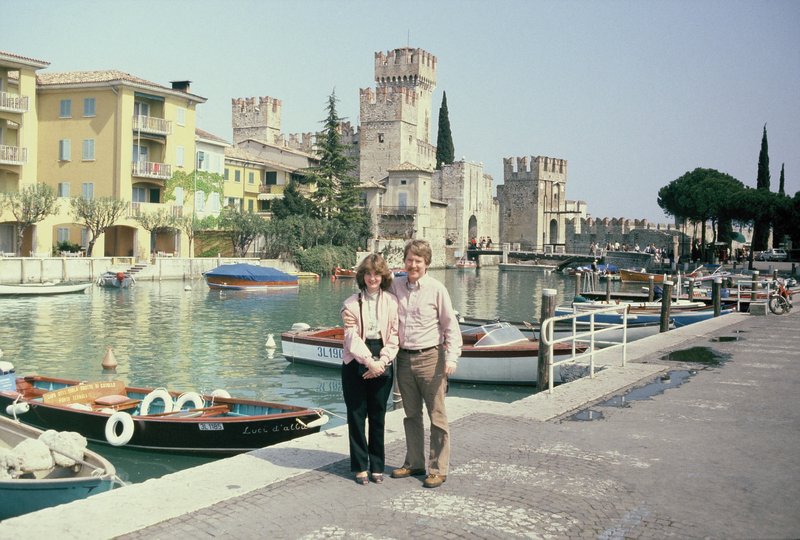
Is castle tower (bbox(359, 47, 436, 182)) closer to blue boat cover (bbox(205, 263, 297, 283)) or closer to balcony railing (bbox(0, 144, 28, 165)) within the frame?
blue boat cover (bbox(205, 263, 297, 283))

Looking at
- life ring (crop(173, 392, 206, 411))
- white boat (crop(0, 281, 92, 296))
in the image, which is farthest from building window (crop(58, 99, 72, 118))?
life ring (crop(173, 392, 206, 411))

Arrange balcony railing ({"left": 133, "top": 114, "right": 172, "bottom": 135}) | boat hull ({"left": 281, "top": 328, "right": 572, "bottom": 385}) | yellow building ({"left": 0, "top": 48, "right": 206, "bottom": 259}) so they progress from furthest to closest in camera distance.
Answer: balcony railing ({"left": 133, "top": 114, "right": 172, "bottom": 135})
yellow building ({"left": 0, "top": 48, "right": 206, "bottom": 259})
boat hull ({"left": 281, "top": 328, "right": 572, "bottom": 385})

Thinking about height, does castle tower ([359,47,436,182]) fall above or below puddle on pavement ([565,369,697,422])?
above

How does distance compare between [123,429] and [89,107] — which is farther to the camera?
[89,107]

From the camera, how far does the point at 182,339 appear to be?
2525cm

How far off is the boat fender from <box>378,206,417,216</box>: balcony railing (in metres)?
64.8

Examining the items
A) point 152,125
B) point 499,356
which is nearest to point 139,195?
point 152,125

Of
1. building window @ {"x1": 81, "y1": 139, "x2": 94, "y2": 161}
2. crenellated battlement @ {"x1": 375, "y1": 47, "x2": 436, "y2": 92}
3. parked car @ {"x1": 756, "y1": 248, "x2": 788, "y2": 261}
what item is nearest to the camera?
building window @ {"x1": 81, "y1": 139, "x2": 94, "y2": 161}

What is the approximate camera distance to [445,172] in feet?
285

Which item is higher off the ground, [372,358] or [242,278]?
[372,358]

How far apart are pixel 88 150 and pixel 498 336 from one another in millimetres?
40356

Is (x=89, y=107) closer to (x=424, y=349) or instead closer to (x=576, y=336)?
(x=576, y=336)

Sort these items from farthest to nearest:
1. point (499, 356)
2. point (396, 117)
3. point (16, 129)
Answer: point (396, 117)
point (16, 129)
point (499, 356)

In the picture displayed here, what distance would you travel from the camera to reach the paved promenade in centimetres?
521
